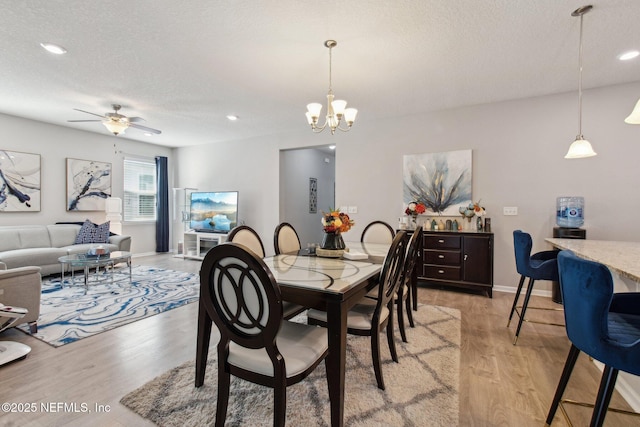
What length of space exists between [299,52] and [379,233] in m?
2.10

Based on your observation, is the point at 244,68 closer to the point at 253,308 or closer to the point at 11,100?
the point at 253,308

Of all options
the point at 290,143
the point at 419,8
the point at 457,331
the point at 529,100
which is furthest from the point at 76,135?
the point at 529,100

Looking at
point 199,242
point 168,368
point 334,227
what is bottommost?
point 168,368

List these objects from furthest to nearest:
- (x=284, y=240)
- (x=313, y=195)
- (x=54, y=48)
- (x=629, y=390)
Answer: (x=313, y=195) < (x=284, y=240) < (x=54, y=48) < (x=629, y=390)

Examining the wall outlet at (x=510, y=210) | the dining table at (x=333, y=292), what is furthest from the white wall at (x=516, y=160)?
the dining table at (x=333, y=292)

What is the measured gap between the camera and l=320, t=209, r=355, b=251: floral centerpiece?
2426 mm

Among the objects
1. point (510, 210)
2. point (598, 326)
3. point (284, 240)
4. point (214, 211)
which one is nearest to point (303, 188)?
point (214, 211)

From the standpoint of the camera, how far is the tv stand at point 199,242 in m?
6.19

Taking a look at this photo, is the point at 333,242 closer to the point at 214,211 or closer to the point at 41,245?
the point at 214,211

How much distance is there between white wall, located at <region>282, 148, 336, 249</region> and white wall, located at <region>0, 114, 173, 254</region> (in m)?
3.48

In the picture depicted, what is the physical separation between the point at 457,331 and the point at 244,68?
11.0 ft

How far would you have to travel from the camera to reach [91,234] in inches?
201

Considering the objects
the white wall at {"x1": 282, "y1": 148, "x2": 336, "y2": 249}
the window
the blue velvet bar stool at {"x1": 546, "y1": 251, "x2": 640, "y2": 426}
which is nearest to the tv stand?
the white wall at {"x1": 282, "y1": 148, "x2": 336, "y2": 249}

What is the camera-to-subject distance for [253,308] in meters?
1.28
